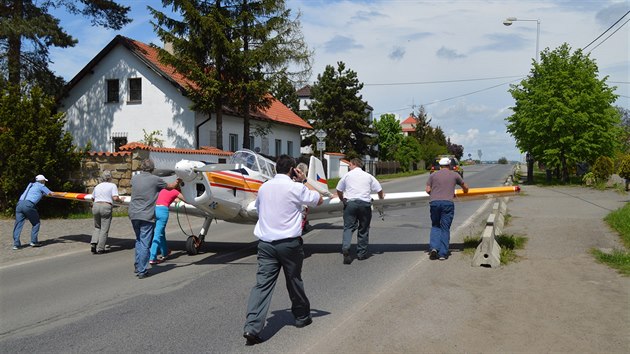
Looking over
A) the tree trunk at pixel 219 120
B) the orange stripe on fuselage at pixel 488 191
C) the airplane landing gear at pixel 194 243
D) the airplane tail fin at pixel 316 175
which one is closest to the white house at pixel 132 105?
the tree trunk at pixel 219 120

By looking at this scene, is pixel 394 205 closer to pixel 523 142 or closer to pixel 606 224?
pixel 606 224

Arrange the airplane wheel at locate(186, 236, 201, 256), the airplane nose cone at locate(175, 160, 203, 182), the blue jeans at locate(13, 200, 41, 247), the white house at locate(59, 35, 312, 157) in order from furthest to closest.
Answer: the white house at locate(59, 35, 312, 157)
the blue jeans at locate(13, 200, 41, 247)
the airplane wheel at locate(186, 236, 201, 256)
the airplane nose cone at locate(175, 160, 203, 182)

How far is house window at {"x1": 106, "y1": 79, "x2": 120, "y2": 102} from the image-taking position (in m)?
29.0

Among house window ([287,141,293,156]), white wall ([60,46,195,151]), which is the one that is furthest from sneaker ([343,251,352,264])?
house window ([287,141,293,156])

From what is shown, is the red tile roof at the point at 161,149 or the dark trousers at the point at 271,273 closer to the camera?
the dark trousers at the point at 271,273

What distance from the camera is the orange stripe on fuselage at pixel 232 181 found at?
31.3ft

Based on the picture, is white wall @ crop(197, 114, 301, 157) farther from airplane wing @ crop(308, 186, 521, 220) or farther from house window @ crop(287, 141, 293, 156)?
airplane wing @ crop(308, 186, 521, 220)

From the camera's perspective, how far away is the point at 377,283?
787 centimetres

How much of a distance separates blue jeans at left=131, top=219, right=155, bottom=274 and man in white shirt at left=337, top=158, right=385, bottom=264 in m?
3.44

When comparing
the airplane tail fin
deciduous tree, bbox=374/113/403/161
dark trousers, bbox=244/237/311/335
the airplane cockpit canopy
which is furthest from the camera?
deciduous tree, bbox=374/113/403/161

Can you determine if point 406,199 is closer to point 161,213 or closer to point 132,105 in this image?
point 161,213

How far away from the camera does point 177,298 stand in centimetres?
720

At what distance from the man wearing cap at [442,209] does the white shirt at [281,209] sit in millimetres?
4538

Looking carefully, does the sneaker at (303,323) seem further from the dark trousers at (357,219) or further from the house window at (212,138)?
the house window at (212,138)
